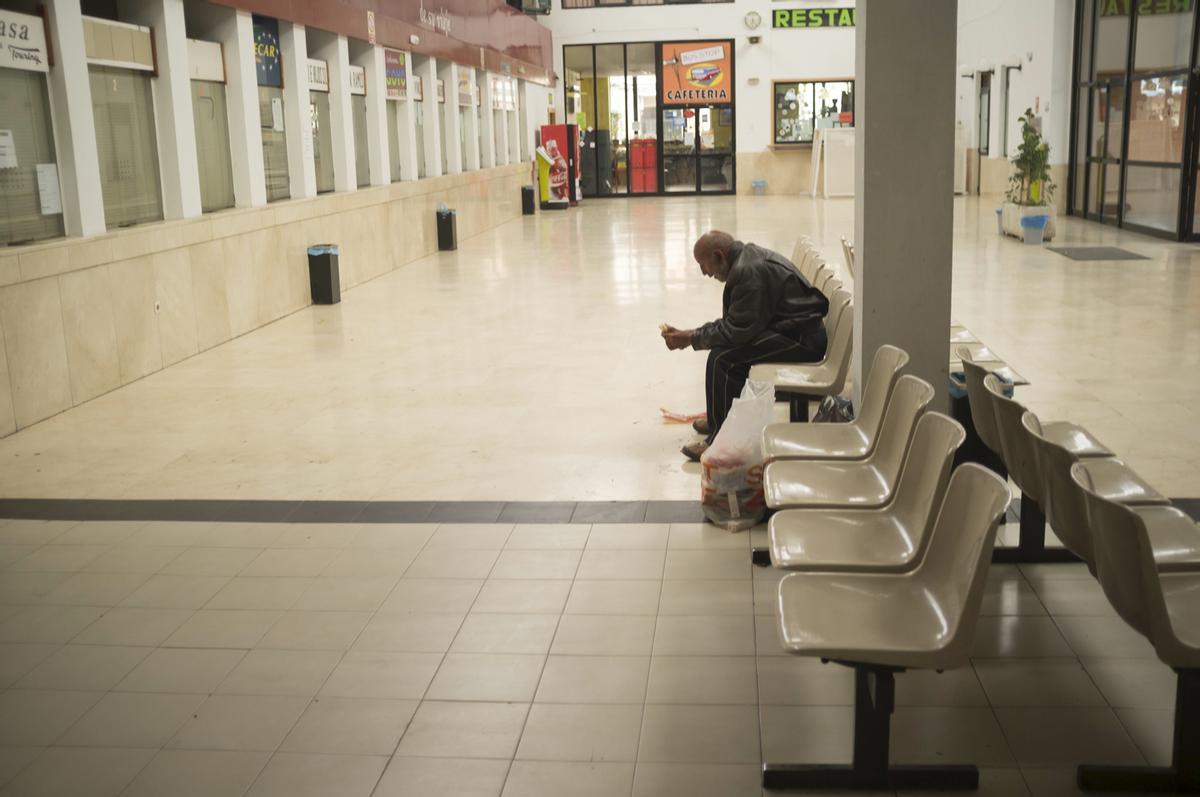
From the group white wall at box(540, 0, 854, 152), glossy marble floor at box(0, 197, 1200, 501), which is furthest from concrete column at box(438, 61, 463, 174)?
white wall at box(540, 0, 854, 152)

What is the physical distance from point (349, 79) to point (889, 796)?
451 inches

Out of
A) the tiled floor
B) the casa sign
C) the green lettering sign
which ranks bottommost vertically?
the tiled floor

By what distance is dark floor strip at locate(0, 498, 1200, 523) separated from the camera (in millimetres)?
4949

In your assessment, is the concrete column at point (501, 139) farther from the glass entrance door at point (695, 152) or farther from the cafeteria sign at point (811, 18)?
the cafeteria sign at point (811, 18)

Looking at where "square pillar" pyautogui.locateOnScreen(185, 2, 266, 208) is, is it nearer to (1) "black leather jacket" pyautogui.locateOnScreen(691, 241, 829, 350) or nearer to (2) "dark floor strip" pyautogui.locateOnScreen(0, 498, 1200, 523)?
(2) "dark floor strip" pyautogui.locateOnScreen(0, 498, 1200, 523)

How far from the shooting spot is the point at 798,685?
336 centimetres

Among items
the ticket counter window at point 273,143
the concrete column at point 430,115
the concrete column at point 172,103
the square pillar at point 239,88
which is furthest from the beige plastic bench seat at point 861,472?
the concrete column at point 430,115

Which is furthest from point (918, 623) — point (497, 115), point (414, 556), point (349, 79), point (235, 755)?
point (497, 115)

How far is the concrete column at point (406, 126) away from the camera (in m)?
15.0

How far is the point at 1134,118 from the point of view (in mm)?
15258

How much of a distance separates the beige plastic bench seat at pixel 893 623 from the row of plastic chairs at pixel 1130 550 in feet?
0.87

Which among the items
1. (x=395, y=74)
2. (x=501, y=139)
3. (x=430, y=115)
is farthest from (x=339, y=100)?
(x=501, y=139)

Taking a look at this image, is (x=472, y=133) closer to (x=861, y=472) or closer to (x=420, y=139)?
(x=420, y=139)

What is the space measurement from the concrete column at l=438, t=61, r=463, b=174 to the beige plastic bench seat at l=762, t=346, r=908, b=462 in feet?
45.2
